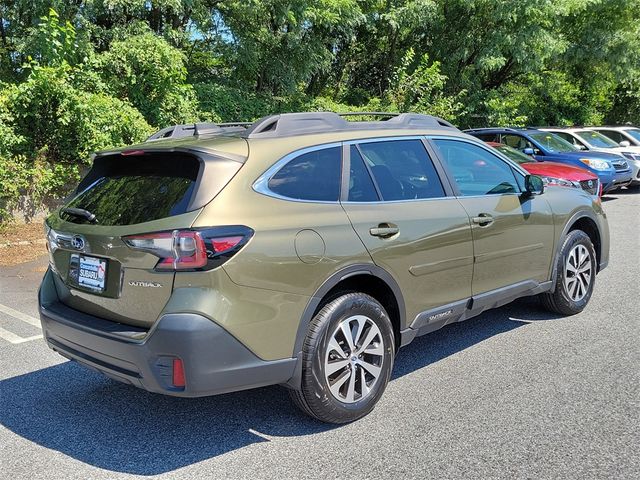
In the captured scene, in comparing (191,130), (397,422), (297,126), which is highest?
(297,126)

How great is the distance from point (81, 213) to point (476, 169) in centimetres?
289

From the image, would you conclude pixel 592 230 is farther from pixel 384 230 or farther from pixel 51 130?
pixel 51 130

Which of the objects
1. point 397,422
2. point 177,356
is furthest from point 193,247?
point 397,422

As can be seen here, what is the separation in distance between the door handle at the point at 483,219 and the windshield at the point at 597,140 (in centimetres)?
1164

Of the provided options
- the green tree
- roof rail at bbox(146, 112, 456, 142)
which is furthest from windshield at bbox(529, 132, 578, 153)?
roof rail at bbox(146, 112, 456, 142)

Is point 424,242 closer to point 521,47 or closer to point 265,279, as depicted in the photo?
point 265,279

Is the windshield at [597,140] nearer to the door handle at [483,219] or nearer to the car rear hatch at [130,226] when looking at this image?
the door handle at [483,219]

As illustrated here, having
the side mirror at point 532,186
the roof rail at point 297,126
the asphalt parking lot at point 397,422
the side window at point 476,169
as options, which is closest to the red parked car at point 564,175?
the side mirror at point 532,186

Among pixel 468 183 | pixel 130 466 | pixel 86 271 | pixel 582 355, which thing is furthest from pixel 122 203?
pixel 582 355

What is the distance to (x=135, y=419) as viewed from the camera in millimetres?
3688

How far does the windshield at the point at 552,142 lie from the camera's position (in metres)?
13.1

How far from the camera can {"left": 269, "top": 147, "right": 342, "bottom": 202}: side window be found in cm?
339

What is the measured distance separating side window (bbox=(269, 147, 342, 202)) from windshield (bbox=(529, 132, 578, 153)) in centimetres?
1059

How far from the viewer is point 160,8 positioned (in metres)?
11.7
